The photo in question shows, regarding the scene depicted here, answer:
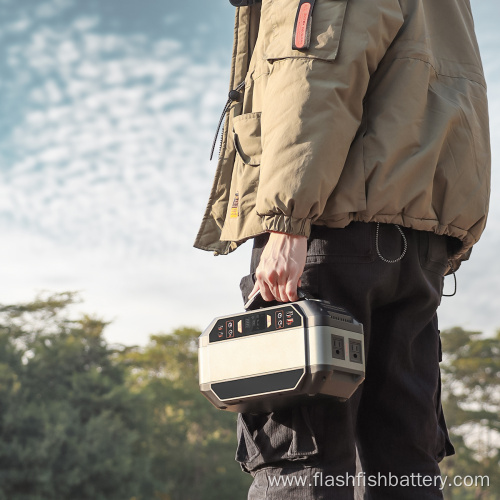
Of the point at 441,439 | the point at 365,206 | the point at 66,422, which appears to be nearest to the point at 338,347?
the point at 365,206

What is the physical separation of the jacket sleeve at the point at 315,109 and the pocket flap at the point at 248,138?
9 centimetres

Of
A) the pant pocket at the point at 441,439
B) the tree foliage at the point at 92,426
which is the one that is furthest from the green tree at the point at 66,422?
the pant pocket at the point at 441,439

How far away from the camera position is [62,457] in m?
20.5

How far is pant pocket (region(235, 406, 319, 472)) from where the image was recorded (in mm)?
1249

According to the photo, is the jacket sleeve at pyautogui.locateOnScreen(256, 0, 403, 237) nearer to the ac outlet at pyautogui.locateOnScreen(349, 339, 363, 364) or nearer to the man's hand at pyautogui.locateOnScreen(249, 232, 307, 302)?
the man's hand at pyautogui.locateOnScreen(249, 232, 307, 302)

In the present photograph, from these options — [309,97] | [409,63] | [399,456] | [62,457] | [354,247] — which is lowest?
[399,456]

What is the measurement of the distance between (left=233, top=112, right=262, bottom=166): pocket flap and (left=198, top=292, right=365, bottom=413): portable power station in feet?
1.21

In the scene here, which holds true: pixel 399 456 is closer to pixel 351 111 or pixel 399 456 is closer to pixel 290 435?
pixel 290 435

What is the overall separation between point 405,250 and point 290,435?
0.42 metres

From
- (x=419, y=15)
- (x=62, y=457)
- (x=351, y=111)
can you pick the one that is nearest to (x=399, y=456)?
(x=351, y=111)

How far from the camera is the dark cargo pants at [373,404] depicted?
1261mm

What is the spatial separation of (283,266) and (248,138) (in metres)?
0.35

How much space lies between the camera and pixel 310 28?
4.50 ft

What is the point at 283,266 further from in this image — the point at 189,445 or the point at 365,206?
the point at 189,445
